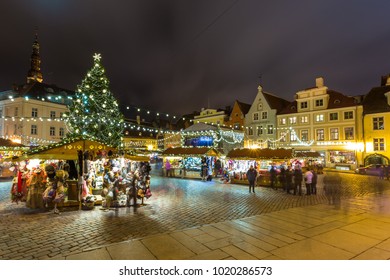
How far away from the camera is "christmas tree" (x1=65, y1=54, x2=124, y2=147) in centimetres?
1888

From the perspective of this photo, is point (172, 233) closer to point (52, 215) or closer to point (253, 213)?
point (253, 213)

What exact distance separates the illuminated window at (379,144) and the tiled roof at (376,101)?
140 inches

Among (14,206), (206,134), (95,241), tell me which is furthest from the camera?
(206,134)

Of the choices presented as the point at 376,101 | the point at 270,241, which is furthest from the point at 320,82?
the point at 270,241

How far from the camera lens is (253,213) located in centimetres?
916

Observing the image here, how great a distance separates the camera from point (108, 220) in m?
8.17

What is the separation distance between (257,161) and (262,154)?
98 cm

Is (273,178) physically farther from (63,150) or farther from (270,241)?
(63,150)

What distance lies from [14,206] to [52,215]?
9.67 feet

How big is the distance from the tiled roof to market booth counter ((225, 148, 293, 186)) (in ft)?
62.4

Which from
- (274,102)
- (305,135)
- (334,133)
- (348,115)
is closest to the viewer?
(348,115)

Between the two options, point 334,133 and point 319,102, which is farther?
point 319,102
